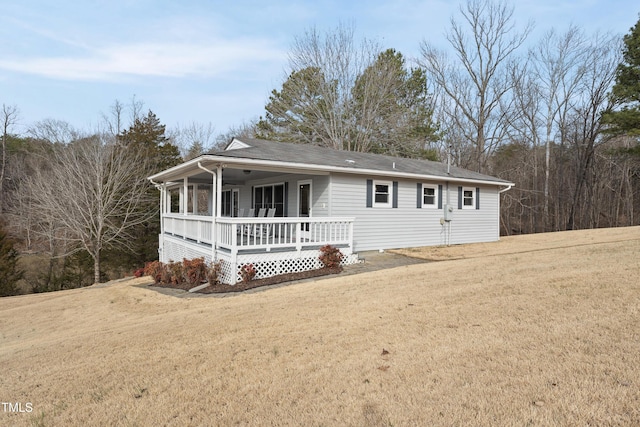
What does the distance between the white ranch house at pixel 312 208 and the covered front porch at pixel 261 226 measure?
0.03 m

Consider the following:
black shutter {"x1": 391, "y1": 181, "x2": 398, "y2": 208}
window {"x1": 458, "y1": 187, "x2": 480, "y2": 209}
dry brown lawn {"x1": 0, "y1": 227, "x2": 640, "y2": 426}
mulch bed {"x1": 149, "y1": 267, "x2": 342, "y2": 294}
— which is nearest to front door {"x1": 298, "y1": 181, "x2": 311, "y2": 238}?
black shutter {"x1": 391, "y1": 181, "x2": 398, "y2": 208}

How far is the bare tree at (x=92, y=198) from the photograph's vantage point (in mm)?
20031

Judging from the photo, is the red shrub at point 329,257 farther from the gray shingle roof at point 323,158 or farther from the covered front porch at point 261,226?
the gray shingle roof at point 323,158

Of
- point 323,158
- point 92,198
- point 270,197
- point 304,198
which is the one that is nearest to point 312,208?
point 304,198

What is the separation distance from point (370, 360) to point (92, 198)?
21.1 m

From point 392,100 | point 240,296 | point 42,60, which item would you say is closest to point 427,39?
point 392,100

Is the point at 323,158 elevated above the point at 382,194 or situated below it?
above

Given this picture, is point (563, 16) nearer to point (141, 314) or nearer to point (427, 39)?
point (427, 39)

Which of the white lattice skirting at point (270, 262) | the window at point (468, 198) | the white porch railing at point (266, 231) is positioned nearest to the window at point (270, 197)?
the white porch railing at point (266, 231)

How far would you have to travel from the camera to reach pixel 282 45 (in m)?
26.4

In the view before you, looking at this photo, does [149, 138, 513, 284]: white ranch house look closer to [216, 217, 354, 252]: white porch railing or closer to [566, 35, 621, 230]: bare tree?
[216, 217, 354, 252]: white porch railing

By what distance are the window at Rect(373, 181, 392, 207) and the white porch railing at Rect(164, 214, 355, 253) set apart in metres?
2.23

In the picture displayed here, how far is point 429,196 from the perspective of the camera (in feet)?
47.7

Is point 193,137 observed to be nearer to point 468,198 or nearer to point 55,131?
point 55,131
